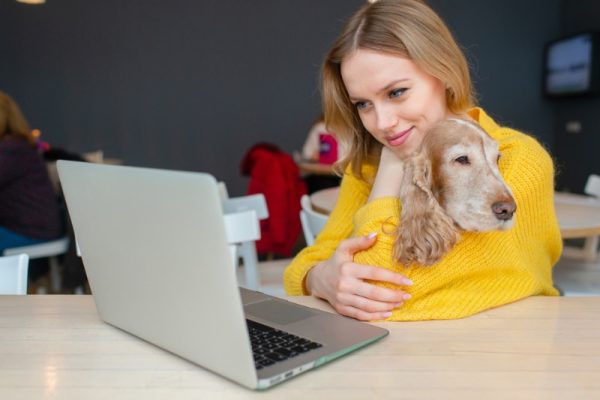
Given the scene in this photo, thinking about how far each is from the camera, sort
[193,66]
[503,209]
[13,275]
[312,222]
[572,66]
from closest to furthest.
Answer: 1. [503,209]
2. [13,275]
3. [312,222]
4. [572,66]
5. [193,66]

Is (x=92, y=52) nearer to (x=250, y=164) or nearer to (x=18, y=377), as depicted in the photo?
(x=250, y=164)

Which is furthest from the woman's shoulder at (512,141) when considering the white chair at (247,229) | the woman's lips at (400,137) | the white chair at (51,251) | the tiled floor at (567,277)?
the white chair at (51,251)

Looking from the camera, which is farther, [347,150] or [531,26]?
[531,26]

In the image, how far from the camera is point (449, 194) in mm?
962

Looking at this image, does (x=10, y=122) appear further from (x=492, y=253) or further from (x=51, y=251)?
(x=492, y=253)

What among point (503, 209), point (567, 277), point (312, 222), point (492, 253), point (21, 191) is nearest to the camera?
point (503, 209)

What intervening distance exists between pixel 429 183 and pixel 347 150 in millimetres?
423

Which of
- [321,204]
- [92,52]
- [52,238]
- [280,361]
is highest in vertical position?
[92,52]

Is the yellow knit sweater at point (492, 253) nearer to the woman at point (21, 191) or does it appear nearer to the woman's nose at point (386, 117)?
the woman's nose at point (386, 117)

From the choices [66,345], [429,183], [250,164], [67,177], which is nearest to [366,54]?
[429,183]

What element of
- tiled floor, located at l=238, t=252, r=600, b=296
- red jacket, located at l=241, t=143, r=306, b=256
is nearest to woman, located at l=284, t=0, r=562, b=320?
tiled floor, located at l=238, t=252, r=600, b=296

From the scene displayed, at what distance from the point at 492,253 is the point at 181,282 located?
57 cm

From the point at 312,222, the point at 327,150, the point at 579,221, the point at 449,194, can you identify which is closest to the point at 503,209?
the point at 449,194

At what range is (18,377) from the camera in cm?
73
